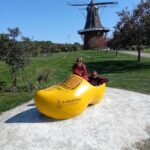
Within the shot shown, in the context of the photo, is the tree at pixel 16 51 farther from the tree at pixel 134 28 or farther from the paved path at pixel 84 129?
the tree at pixel 134 28

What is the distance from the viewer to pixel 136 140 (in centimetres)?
986

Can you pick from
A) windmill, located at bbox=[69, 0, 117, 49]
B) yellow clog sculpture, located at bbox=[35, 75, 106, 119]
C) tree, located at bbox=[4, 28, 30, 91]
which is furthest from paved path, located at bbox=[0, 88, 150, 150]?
windmill, located at bbox=[69, 0, 117, 49]

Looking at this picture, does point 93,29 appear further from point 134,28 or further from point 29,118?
point 29,118

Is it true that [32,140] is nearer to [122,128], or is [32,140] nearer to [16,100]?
[122,128]

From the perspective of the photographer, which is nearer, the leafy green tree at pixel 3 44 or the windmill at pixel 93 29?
the leafy green tree at pixel 3 44

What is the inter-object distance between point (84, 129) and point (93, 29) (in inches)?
2246

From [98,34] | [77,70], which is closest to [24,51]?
[77,70]

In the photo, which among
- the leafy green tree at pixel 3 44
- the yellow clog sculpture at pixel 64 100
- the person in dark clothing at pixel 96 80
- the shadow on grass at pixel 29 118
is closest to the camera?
the yellow clog sculpture at pixel 64 100

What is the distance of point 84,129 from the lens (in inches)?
415

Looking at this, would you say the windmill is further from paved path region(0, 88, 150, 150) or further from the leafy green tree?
paved path region(0, 88, 150, 150)

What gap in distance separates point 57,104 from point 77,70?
2922 mm

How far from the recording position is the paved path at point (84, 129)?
9641 mm

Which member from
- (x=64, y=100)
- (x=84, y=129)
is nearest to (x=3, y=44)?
(x=64, y=100)

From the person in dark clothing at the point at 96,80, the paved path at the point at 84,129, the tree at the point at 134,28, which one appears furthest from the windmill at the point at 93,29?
the paved path at the point at 84,129
